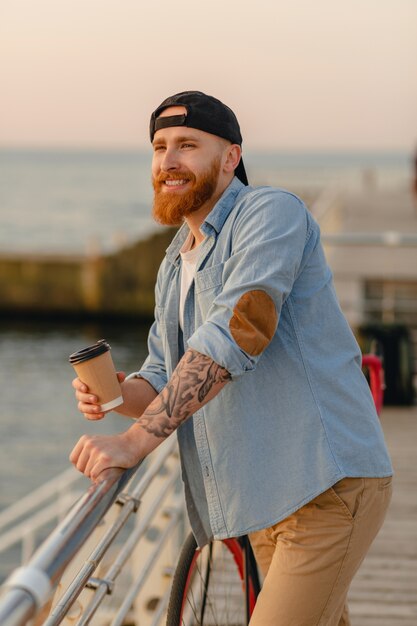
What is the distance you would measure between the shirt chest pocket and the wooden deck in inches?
85.3

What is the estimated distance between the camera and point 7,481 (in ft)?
67.1

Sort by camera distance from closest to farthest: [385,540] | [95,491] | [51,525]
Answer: [95,491] → [385,540] → [51,525]

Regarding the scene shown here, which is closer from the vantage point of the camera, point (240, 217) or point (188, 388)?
point (188, 388)

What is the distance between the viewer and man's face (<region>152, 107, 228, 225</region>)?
2.28 m

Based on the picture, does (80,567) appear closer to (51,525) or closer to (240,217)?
(240,217)

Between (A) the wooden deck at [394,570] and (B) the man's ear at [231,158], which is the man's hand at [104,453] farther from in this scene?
(A) the wooden deck at [394,570]

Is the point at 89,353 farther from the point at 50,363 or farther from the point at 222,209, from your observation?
the point at 50,363

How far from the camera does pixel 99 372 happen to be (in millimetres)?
2158

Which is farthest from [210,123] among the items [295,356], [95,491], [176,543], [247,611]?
[176,543]

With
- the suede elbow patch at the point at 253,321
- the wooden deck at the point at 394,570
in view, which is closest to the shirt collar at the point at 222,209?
the suede elbow patch at the point at 253,321

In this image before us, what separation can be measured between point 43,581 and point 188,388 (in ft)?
2.11

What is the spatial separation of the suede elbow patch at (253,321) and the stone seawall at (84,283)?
35252 millimetres

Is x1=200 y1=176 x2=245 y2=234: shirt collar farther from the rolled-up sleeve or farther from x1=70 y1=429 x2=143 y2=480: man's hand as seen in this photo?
x1=70 y1=429 x2=143 y2=480: man's hand

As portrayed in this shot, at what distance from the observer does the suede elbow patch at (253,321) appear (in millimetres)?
2008
